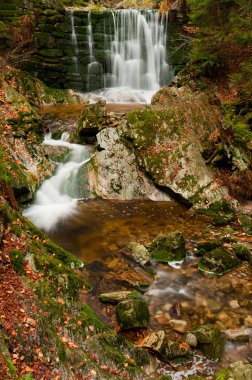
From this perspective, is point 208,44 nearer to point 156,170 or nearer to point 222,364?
point 156,170

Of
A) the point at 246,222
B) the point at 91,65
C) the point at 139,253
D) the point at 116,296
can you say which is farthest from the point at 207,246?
the point at 91,65

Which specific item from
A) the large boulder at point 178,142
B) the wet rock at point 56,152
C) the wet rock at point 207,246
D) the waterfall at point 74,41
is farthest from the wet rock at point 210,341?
the waterfall at point 74,41

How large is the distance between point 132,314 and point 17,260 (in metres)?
2.04

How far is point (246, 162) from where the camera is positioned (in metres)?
10.5

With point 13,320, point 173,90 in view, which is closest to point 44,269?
point 13,320

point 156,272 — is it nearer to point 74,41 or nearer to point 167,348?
point 167,348

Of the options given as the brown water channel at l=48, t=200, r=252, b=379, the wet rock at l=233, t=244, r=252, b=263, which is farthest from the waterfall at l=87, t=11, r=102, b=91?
the wet rock at l=233, t=244, r=252, b=263

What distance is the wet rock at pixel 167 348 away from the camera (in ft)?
15.7

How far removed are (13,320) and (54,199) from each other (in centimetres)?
666

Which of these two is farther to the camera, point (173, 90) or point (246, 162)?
point (173, 90)

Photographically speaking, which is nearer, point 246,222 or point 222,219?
point 246,222

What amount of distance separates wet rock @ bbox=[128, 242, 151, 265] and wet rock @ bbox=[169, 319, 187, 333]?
1.74 meters

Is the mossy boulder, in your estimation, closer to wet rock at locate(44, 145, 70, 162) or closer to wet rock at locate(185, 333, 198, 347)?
wet rock at locate(185, 333, 198, 347)

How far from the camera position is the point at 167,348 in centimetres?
483
